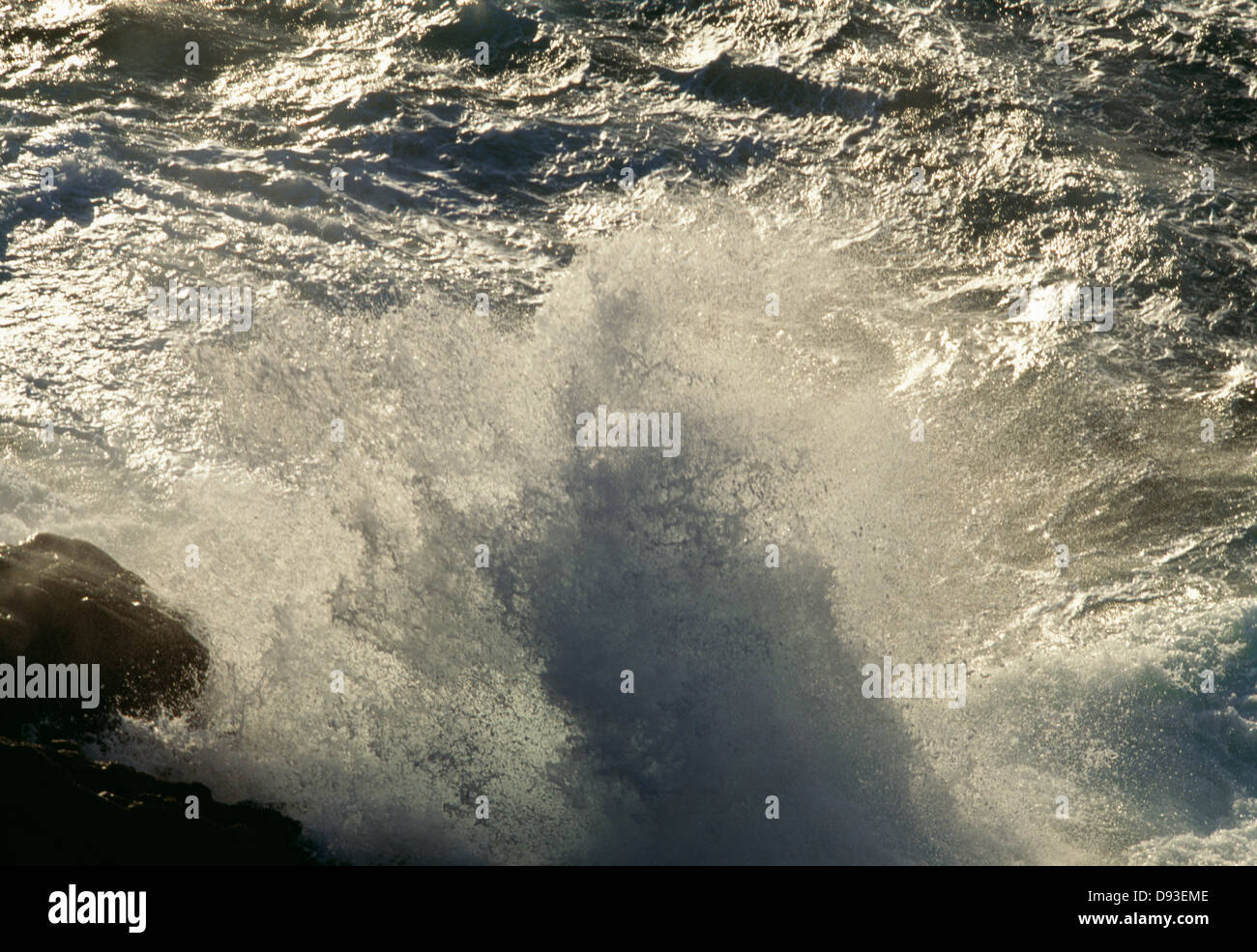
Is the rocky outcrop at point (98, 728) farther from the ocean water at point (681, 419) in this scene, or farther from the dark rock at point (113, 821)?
the ocean water at point (681, 419)

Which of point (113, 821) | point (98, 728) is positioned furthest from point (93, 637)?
point (113, 821)

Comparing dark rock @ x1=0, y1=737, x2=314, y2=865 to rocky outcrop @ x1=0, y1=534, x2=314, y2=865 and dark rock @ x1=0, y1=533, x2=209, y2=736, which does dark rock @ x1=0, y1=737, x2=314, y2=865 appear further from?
dark rock @ x1=0, y1=533, x2=209, y2=736

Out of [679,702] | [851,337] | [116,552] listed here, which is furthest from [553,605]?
[851,337]

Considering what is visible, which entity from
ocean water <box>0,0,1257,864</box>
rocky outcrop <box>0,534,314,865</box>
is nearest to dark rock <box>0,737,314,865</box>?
rocky outcrop <box>0,534,314,865</box>

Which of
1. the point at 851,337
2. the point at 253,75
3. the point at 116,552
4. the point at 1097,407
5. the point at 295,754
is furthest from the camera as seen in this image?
the point at 253,75

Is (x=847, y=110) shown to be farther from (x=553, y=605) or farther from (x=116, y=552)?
(x=116, y=552)

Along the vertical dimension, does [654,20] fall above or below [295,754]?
above

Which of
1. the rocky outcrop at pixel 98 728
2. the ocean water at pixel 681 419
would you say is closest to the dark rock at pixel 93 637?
the rocky outcrop at pixel 98 728
